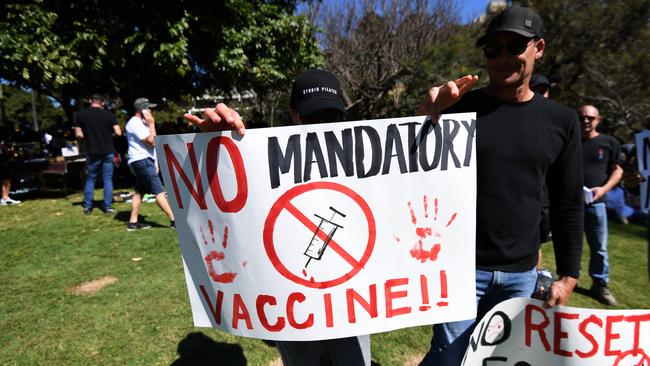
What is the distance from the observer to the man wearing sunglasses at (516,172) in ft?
5.57

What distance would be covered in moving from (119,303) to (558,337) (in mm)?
3498

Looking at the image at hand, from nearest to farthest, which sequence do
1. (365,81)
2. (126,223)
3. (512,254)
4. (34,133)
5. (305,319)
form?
(305,319), (512,254), (126,223), (365,81), (34,133)

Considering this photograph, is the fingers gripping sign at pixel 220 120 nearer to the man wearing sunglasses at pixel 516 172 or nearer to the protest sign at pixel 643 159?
the man wearing sunglasses at pixel 516 172

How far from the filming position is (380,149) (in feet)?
5.26

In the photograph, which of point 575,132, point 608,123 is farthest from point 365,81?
point 575,132

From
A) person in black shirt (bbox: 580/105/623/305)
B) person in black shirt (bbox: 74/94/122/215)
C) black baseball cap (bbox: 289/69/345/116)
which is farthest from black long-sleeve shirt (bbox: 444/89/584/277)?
person in black shirt (bbox: 74/94/122/215)

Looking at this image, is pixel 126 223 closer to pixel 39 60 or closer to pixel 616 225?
pixel 39 60

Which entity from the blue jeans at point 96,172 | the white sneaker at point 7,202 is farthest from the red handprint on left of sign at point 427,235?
the white sneaker at point 7,202

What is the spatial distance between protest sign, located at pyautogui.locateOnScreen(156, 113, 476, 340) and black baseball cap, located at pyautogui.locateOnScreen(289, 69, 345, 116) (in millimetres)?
229

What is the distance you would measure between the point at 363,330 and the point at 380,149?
2.44 feet

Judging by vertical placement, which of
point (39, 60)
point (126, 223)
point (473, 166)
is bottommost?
point (126, 223)

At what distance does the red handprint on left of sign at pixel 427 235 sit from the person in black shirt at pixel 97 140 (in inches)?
266

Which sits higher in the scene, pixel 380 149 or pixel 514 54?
pixel 514 54

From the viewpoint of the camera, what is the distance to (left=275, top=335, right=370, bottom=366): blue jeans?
5.67 feet
